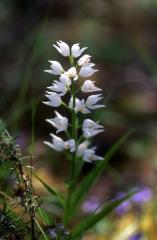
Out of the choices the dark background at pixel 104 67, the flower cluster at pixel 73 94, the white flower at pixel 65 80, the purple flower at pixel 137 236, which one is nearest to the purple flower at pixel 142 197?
the purple flower at pixel 137 236

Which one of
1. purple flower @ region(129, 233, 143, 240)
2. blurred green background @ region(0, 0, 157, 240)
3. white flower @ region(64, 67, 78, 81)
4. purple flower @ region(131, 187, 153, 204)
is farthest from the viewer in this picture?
blurred green background @ region(0, 0, 157, 240)

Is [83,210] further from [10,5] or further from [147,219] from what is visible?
[10,5]

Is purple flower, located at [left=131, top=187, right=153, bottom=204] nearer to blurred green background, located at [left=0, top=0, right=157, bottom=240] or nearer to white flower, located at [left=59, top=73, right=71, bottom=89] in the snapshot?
blurred green background, located at [left=0, top=0, right=157, bottom=240]

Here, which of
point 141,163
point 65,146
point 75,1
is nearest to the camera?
point 65,146

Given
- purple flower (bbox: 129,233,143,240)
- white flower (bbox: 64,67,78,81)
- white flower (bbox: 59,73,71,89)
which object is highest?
white flower (bbox: 64,67,78,81)

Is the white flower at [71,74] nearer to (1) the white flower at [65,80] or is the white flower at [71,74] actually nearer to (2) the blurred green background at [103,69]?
(1) the white flower at [65,80]

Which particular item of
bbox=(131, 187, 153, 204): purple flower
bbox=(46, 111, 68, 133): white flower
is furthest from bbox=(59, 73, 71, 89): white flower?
bbox=(131, 187, 153, 204): purple flower

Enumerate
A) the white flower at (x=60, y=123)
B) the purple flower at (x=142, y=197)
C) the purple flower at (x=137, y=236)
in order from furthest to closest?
the purple flower at (x=142, y=197)
the purple flower at (x=137, y=236)
the white flower at (x=60, y=123)

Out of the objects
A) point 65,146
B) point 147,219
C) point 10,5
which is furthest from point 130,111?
point 65,146

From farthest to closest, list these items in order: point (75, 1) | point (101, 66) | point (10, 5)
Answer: point (75, 1) < point (10, 5) < point (101, 66)
